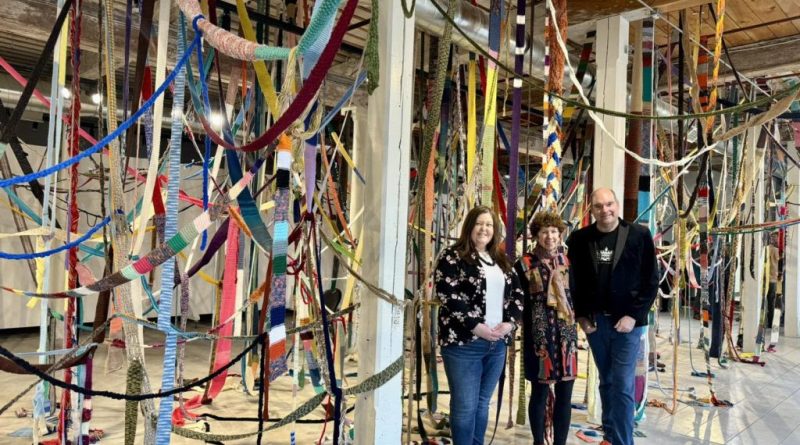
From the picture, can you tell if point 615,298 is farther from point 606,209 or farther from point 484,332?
point 484,332

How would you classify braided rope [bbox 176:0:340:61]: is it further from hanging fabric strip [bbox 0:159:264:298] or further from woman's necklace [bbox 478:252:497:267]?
woman's necklace [bbox 478:252:497:267]

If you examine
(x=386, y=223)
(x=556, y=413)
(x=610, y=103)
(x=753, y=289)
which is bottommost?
(x=556, y=413)

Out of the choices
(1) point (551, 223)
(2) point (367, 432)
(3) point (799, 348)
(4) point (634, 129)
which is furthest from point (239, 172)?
(3) point (799, 348)

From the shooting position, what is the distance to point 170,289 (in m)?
1.79

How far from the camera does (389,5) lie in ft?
7.20

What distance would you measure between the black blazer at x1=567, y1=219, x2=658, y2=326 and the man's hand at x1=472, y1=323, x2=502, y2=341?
1.90 ft

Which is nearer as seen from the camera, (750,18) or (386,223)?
(386,223)

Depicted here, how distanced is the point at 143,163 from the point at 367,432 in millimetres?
5988

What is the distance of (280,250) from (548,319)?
134 cm

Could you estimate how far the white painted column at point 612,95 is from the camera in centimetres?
344

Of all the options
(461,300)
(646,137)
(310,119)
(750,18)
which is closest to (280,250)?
(310,119)

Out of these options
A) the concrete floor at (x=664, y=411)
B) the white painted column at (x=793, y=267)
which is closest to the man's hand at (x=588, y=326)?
the concrete floor at (x=664, y=411)

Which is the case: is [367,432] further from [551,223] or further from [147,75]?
[147,75]

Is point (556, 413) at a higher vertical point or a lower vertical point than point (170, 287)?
lower
